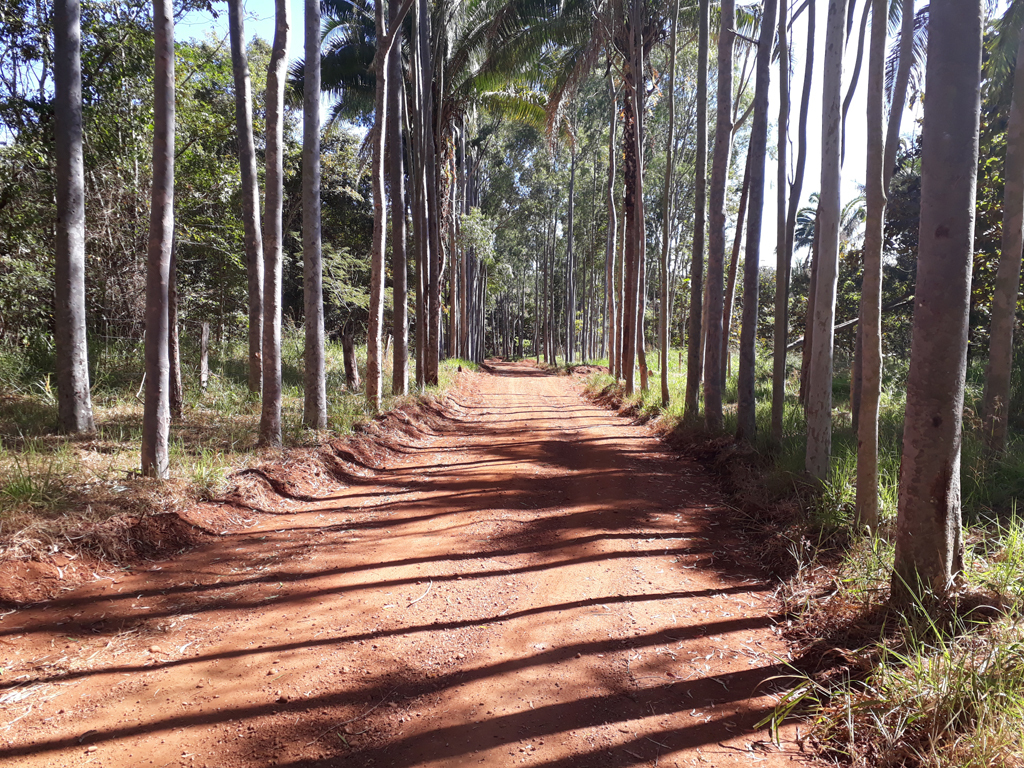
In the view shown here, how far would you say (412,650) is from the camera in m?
3.40

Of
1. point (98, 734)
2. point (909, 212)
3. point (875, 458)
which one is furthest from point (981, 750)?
point (909, 212)

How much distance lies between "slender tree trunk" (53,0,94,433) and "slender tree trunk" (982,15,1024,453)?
11536 mm

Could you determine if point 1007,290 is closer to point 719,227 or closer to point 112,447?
point 719,227

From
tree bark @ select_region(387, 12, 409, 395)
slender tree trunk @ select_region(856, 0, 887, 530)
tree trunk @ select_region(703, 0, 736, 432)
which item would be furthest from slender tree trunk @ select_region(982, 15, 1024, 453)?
tree bark @ select_region(387, 12, 409, 395)

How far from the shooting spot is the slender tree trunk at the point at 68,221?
7.14m

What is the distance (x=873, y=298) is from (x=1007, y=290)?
158 inches

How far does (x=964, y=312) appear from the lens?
10.9ft

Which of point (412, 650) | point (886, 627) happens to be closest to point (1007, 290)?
point (886, 627)

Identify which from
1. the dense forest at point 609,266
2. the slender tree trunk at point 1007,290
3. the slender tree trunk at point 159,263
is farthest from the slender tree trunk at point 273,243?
the slender tree trunk at point 1007,290

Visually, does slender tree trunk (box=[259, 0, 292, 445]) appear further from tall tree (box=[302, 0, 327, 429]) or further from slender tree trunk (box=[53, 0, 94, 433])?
slender tree trunk (box=[53, 0, 94, 433])

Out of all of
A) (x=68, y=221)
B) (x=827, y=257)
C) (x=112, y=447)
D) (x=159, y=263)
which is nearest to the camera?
(x=159, y=263)

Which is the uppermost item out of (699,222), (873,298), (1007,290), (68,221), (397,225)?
(397,225)

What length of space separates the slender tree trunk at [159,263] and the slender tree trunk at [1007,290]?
9.49 metres

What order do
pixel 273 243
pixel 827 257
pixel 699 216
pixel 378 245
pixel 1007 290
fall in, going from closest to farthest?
pixel 827 257, pixel 1007 290, pixel 273 243, pixel 378 245, pixel 699 216
